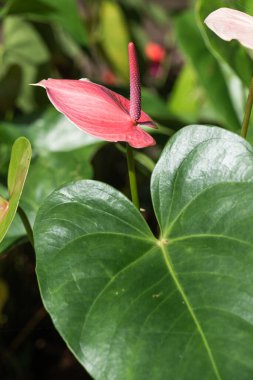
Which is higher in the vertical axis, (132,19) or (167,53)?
(132,19)

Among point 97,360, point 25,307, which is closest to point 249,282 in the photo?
point 97,360

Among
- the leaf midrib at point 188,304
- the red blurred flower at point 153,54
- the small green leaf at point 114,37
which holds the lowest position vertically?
the red blurred flower at point 153,54

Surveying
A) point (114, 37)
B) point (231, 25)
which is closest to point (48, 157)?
point (231, 25)

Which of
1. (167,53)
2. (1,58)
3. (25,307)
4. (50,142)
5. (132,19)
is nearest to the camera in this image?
(50,142)

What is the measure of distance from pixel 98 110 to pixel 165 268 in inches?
6.4

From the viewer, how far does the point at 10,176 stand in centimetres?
68

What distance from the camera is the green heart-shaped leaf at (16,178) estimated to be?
627 mm

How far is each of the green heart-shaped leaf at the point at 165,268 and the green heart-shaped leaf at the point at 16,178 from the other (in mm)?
29

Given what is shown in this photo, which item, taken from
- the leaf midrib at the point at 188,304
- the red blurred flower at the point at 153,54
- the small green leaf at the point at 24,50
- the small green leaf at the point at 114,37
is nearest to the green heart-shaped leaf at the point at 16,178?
the leaf midrib at the point at 188,304

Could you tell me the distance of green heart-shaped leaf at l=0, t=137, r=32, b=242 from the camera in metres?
0.63

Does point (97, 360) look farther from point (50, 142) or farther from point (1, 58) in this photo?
point (1, 58)

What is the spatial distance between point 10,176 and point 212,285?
24 centimetres

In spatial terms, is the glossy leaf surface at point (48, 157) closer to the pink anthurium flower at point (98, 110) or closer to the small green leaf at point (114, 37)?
the pink anthurium flower at point (98, 110)

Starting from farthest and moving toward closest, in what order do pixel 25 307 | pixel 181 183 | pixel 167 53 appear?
pixel 167 53 < pixel 25 307 < pixel 181 183
